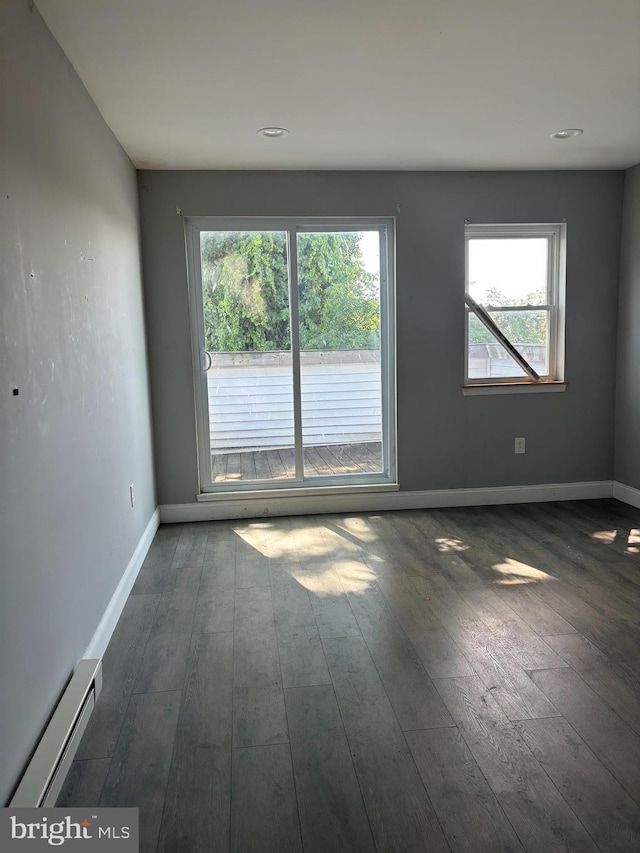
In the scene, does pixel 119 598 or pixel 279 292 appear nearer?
pixel 119 598

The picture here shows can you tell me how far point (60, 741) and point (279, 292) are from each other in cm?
328

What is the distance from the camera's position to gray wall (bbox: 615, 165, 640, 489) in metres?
4.54

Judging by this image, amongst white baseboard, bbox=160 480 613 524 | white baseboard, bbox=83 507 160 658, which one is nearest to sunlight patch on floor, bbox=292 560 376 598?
Result: white baseboard, bbox=83 507 160 658

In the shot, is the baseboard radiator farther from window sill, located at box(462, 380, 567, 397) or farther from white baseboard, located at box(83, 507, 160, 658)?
window sill, located at box(462, 380, 567, 397)

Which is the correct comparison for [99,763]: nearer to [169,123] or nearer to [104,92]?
[104,92]

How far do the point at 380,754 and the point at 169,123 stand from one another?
305cm

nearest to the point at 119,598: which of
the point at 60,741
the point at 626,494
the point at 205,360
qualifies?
the point at 60,741

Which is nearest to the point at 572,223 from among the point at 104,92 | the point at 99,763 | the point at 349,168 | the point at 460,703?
the point at 349,168

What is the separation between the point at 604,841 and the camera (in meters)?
1.64

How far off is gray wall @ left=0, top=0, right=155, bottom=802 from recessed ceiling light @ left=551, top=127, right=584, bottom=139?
2.48 metres

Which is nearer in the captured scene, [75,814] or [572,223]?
[75,814]

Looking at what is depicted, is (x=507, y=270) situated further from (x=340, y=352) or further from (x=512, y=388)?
(x=340, y=352)

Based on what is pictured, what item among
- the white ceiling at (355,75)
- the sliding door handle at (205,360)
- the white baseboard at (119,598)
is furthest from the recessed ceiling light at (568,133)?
the white baseboard at (119,598)

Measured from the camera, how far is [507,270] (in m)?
4.73
